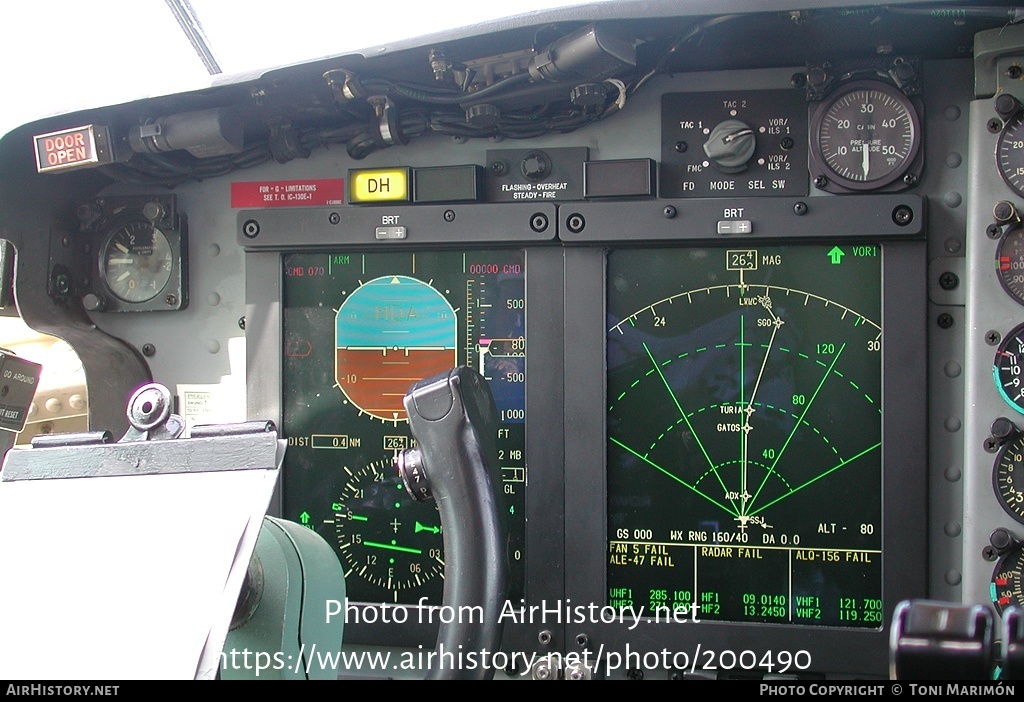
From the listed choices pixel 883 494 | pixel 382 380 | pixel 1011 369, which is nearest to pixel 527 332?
pixel 382 380

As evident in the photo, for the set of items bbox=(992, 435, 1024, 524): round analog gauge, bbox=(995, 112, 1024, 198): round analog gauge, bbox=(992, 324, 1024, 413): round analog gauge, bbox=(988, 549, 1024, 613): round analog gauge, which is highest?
bbox=(995, 112, 1024, 198): round analog gauge

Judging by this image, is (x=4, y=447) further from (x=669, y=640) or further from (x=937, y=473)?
(x=937, y=473)

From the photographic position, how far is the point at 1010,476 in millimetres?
1937

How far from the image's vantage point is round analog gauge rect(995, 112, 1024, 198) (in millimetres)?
1919

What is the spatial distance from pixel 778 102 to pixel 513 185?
2.02 ft

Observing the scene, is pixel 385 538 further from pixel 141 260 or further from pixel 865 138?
pixel 865 138

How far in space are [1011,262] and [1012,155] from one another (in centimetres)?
21

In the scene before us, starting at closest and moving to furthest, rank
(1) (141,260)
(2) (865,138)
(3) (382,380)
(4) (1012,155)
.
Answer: (4) (1012,155)
(2) (865,138)
(3) (382,380)
(1) (141,260)

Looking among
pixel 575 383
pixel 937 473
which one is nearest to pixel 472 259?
pixel 575 383

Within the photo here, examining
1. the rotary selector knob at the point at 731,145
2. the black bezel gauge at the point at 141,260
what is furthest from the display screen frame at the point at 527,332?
the rotary selector knob at the point at 731,145

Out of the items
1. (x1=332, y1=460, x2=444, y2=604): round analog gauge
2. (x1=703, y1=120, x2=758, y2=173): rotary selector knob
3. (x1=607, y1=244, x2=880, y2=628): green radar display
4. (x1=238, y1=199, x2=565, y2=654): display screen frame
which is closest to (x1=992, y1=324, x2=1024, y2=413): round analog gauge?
(x1=607, y1=244, x2=880, y2=628): green radar display

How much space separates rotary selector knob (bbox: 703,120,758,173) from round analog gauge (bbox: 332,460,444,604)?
1.02 m

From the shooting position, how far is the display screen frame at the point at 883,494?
78.7 inches

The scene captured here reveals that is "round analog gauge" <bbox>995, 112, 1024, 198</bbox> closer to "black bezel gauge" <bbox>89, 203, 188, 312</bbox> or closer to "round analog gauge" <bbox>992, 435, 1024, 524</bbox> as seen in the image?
"round analog gauge" <bbox>992, 435, 1024, 524</bbox>
